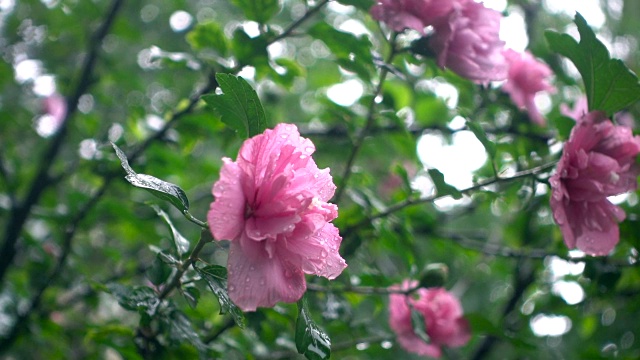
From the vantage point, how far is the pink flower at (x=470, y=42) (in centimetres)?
125

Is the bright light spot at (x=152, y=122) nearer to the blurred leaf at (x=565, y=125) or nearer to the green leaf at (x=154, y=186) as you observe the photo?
the green leaf at (x=154, y=186)

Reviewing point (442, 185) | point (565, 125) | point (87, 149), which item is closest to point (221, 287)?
point (442, 185)

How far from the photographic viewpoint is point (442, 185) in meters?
1.22

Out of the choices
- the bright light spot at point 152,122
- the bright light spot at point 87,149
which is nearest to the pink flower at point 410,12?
the bright light spot at point 152,122

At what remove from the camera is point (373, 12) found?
1240 mm

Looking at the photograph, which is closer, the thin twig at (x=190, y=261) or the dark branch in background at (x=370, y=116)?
the thin twig at (x=190, y=261)

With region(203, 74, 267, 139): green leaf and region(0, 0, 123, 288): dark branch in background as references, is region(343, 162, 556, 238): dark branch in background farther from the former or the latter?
region(0, 0, 123, 288): dark branch in background

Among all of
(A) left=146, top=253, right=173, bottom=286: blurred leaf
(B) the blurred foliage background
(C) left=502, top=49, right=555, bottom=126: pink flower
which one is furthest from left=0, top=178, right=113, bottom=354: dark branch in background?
(C) left=502, top=49, right=555, bottom=126: pink flower

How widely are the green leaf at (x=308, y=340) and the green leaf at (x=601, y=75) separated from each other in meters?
0.70

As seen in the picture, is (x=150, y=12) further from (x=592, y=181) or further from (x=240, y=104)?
(x=592, y=181)

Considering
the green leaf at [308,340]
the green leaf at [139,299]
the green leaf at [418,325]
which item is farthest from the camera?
the green leaf at [418,325]

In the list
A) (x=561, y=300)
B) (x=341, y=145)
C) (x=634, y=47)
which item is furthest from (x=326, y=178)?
(x=634, y=47)

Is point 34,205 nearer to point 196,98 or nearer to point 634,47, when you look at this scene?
point 196,98

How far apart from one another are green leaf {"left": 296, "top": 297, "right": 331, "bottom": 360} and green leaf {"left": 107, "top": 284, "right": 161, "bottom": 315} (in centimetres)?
27
